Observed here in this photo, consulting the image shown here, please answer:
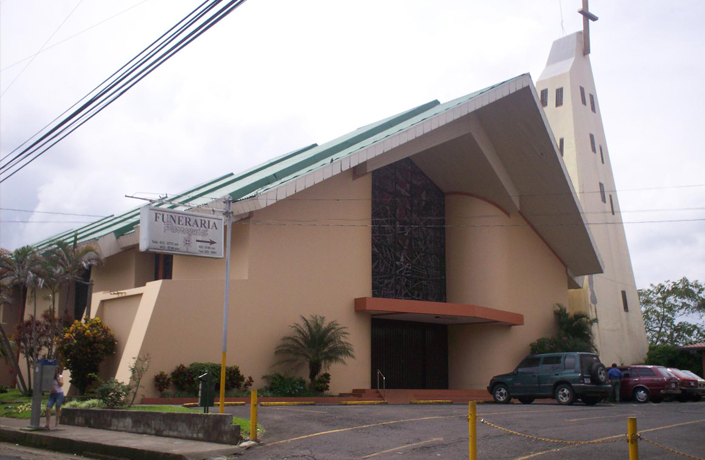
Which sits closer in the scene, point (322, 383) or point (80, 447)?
point (80, 447)

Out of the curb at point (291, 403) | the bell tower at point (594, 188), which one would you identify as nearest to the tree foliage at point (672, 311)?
the bell tower at point (594, 188)

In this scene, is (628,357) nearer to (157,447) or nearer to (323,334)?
(323,334)

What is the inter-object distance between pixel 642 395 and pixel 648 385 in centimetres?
43

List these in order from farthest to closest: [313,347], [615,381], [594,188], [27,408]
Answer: [594,188] → [615,381] → [313,347] → [27,408]

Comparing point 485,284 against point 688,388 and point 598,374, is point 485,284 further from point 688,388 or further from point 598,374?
point 598,374

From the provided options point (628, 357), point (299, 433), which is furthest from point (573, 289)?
point (299, 433)

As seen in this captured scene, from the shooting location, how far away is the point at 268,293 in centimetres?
2050

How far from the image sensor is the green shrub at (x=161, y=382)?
17688 millimetres

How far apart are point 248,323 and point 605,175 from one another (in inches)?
1144

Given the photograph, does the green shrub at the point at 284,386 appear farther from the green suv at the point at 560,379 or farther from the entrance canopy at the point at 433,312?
the green suv at the point at 560,379

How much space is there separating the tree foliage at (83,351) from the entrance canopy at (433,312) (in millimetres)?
8185

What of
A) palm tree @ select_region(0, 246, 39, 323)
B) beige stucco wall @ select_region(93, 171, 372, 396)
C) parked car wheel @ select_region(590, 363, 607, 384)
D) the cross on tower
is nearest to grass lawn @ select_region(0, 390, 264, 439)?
beige stucco wall @ select_region(93, 171, 372, 396)

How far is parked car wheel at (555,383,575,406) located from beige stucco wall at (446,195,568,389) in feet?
23.5

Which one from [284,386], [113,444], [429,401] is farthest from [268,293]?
[113,444]
